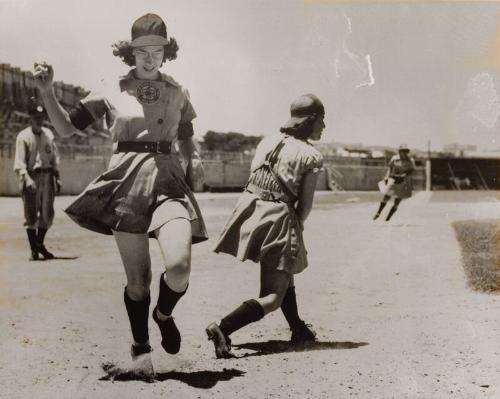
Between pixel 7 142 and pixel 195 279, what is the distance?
15210 mm

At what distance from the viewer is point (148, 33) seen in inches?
151

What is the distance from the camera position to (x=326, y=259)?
7848mm

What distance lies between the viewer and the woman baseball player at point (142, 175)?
3.78 meters

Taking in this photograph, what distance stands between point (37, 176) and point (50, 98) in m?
4.44

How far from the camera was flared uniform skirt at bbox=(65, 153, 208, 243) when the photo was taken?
3.78 m

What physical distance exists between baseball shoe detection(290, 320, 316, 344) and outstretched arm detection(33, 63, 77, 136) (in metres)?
1.75

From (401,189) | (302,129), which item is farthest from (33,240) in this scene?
(401,189)

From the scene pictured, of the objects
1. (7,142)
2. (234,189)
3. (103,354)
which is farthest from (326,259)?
(234,189)

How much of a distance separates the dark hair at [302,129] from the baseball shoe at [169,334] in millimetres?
1266

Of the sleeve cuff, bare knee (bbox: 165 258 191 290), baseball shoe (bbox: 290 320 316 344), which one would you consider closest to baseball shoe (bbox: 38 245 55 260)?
baseball shoe (bbox: 290 320 316 344)

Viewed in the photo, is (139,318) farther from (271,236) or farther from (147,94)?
(147,94)

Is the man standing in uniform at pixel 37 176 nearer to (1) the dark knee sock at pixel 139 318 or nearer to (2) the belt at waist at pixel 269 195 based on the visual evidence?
(2) the belt at waist at pixel 269 195

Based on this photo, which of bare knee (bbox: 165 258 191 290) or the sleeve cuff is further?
the sleeve cuff

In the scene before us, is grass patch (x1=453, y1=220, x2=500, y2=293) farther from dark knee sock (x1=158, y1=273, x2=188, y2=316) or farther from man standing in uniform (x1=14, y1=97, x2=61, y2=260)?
man standing in uniform (x1=14, y1=97, x2=61, y2=260)
